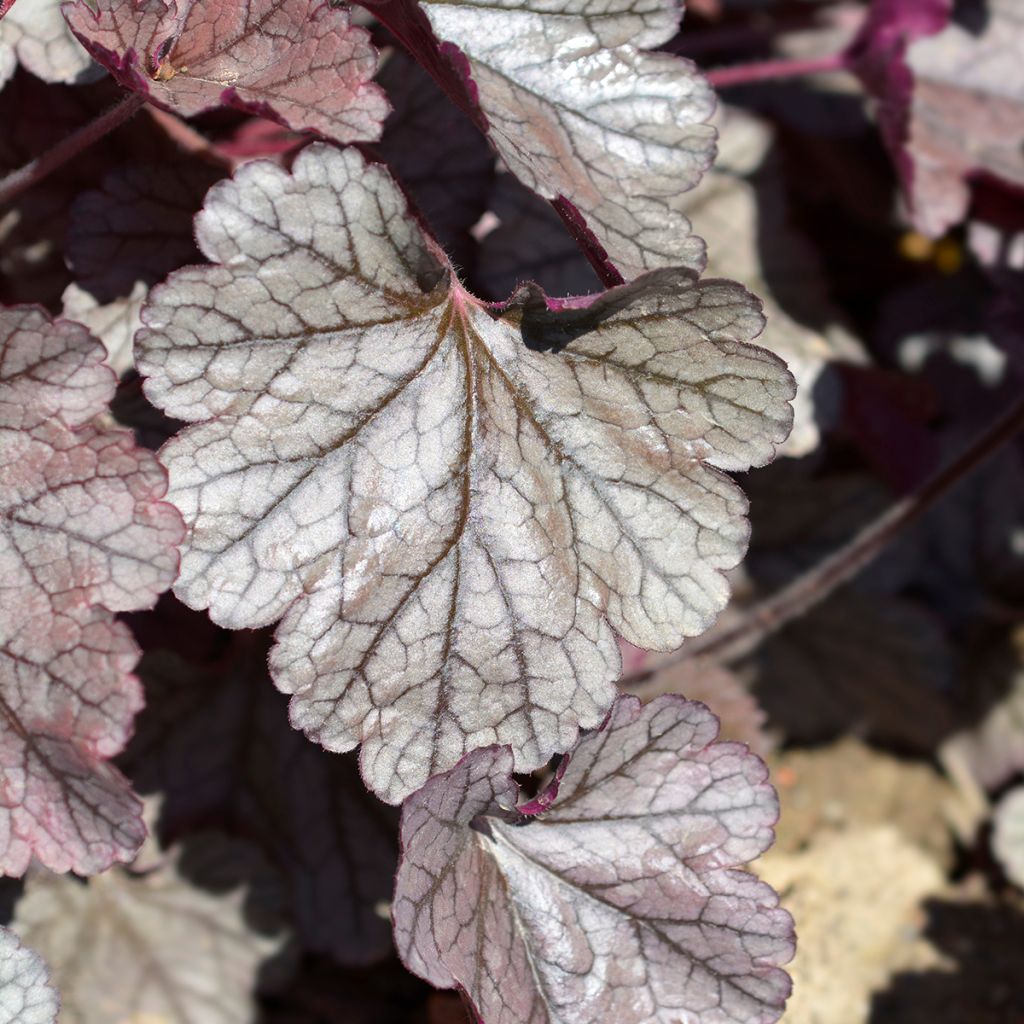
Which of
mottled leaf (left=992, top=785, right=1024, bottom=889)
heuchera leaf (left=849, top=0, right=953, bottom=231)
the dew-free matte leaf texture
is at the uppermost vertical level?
the dew-free matte leaf texture

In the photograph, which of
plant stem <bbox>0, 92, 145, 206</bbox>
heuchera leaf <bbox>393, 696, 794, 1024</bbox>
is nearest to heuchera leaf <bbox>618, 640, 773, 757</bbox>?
heuchera leaf <bbox>393, 696, 794, 1024</bbox>

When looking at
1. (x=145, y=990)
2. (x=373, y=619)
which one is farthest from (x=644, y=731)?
(x=145, y=990)

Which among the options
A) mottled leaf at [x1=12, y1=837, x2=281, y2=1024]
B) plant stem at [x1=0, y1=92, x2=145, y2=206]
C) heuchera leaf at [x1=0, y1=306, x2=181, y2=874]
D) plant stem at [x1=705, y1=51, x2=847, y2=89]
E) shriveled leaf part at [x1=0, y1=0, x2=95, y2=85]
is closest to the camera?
heuchera leaf at [x1=0, y1=306, x2=181, y2=874]

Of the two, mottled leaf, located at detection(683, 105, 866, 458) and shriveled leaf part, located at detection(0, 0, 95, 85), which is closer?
shriveled leaf part, located at detection(0, 0, 95, 85)

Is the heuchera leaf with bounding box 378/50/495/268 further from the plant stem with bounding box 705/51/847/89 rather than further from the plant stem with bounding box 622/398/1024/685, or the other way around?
the plant stem with bounding box 622/398/1024/685

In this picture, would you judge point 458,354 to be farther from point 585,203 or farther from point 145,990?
point 145,990

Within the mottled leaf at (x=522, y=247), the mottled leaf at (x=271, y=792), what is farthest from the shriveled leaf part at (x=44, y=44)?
the mottled leaf at (x=271, y=792)

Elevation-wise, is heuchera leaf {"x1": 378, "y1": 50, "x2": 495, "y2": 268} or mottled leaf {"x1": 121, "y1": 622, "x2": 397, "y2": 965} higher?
heuchera leaf {"x1": 378, "y1": 50, "x2": 495, "y2": 268}

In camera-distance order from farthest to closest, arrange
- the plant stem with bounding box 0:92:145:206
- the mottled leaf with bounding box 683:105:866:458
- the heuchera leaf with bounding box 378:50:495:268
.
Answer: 1. the mottled leaf with bounding box 683:105:866:458
2. the heuchera leaf with bounding box 378:50:495:268
3. the plant stem with bounding box 0:92:145:206
